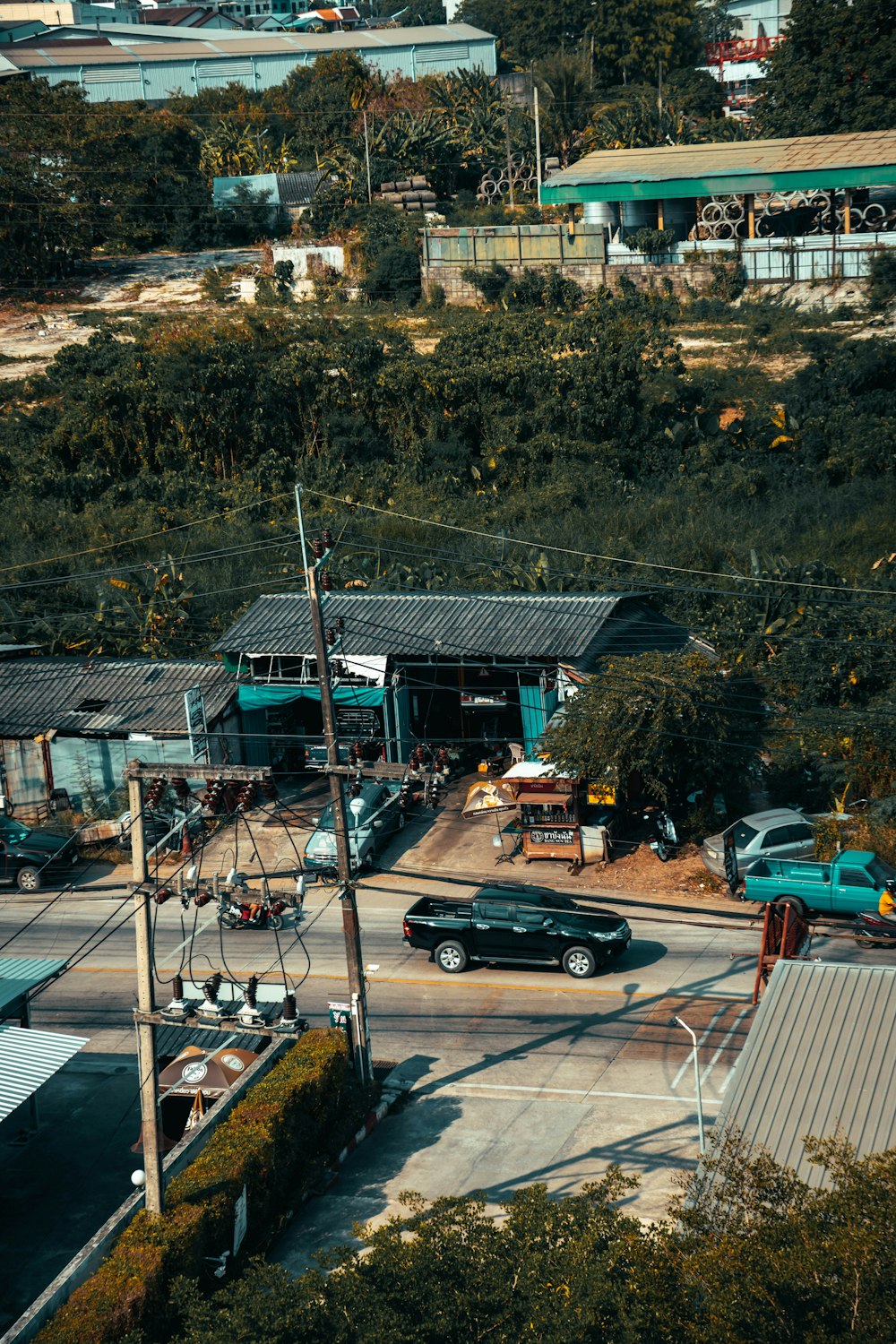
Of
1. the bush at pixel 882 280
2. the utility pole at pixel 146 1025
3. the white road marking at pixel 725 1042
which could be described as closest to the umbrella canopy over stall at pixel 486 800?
the white road marking at pixel 725 1042

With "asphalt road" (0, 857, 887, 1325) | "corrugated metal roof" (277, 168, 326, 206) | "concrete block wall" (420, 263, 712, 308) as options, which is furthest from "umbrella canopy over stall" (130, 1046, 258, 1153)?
"corrugated metal roof" (277, 168, 326, 206)

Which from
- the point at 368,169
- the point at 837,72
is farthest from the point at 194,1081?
the point at 837,72

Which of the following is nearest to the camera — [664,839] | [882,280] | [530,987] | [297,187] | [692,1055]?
[692,1055]

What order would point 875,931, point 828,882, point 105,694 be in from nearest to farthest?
point 875,931 < point 828,882 < point 105,694

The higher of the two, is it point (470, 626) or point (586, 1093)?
point (470, 626)

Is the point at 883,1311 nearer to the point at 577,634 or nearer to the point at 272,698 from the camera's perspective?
the point at 577,634

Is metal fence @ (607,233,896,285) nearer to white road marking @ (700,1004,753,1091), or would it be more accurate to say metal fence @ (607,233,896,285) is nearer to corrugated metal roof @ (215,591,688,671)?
corrugated metal roof @ (215,591,688,671)

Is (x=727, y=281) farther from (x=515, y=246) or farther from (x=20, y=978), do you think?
(x=20, y=978)

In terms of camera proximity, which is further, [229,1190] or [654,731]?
[654,731]
